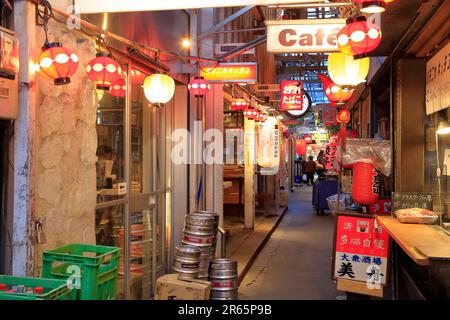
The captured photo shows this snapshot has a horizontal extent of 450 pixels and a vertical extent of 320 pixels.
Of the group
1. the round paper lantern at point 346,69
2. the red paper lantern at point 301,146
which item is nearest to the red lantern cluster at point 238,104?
the round paper lantern at point 346,69

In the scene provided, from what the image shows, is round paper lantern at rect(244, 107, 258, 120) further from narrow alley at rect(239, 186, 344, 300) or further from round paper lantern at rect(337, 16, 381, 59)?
round paper lantern at rect(337, 16, 381, 59)

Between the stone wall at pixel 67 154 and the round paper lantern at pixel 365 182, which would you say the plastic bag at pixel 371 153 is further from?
the stone wall at pixel 67 154

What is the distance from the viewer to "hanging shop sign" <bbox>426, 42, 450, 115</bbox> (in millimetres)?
5719

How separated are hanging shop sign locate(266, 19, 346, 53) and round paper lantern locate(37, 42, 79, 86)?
2774 mm

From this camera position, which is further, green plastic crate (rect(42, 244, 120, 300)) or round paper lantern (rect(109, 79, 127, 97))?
round paper lantern (rect(109, 79, 127, 97))

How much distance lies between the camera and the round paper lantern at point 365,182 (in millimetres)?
7793

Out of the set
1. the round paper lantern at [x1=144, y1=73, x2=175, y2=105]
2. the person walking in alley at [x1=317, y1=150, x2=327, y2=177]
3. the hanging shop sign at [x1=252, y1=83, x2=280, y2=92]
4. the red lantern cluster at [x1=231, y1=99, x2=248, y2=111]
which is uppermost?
the hanging shop sign at [x1=252, y1=83, x2=280, y2=92]

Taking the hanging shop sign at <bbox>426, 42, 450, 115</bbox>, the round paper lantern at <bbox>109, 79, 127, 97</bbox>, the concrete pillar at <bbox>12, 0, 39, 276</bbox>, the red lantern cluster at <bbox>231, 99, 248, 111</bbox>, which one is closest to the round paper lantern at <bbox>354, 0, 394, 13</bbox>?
the hanging shop sign at <bbox>426, 42, 450, 115</bbox>

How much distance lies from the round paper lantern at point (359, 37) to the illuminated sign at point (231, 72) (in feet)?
13.3

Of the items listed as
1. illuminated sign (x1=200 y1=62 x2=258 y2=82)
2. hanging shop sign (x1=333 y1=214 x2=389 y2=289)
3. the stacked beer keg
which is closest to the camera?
the stacked beer keg

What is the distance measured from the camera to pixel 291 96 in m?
17.7

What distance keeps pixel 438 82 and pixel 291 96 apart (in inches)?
454

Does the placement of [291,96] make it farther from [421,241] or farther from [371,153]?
[421,241]

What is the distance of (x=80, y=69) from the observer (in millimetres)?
5340
